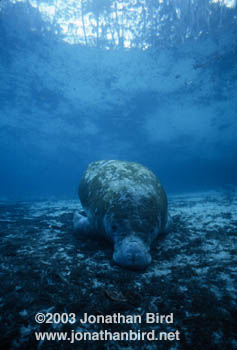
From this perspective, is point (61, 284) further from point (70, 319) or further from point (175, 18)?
point (175, 18)

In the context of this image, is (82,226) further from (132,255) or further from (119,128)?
(119,128)

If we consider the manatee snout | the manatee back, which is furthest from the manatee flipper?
the manatee snout

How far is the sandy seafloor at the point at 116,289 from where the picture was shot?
1.37m

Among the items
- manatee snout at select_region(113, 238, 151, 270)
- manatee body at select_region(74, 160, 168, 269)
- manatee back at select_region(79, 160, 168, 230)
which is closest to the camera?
manatee snout at select_region(113, 238, 151, 270)

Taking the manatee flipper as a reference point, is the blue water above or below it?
above

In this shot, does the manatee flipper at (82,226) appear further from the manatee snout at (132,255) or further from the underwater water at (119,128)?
the manatee snout at (132,255)

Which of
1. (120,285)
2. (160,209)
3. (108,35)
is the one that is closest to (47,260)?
(120,285)

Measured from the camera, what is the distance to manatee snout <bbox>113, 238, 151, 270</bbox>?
241 cm

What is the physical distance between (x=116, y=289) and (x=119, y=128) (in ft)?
96.4

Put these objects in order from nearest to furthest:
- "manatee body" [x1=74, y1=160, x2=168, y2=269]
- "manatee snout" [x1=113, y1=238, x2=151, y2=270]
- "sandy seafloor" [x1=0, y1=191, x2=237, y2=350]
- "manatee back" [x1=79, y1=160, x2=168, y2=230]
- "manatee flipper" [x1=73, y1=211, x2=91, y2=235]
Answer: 1. "sandy seafloor" [x1=0, y1=191, x2=237, y2=350]
2. "manatee snout" [x1=113, y1=238, x2=151, y2=270]
3. "manatee body" [x1=74, y1=160, x2=168, y2=269]
4. "manatee back" [x1=79, y1=160, x2=168, y2=230]
5. "manatee flipper" [x1=73, y1=211, x2=91, y2=235]

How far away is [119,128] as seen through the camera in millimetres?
29734

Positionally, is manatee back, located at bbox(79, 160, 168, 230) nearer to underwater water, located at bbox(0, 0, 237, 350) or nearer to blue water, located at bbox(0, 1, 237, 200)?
underwater water, located at bbox(0, 0, 237, 350)

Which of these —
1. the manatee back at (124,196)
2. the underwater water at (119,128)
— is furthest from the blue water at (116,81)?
the manatee back at (124,196)

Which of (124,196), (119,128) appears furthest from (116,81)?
(124,196)
